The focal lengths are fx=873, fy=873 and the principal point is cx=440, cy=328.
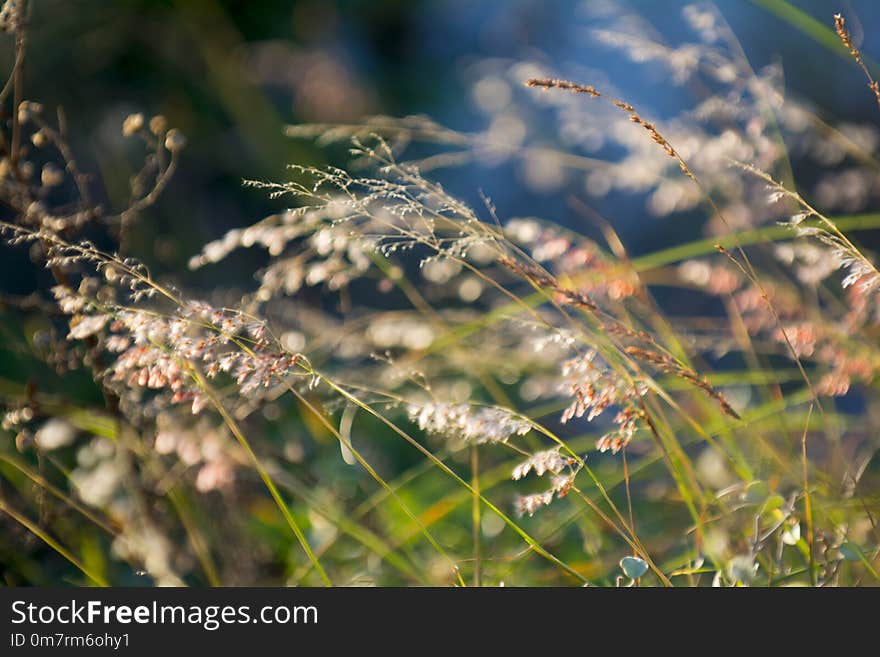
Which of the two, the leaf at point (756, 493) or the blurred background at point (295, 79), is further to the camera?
the blurred background at point (295, 79)

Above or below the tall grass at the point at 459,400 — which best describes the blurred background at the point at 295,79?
above

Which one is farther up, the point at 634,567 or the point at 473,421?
the point at 473,421

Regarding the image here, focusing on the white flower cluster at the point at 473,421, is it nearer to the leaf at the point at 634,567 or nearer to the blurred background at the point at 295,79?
the leaf at the point at 634,567

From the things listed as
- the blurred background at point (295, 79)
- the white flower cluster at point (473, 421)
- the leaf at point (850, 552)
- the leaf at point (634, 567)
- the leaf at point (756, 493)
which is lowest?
the leaf at point (634, 567)

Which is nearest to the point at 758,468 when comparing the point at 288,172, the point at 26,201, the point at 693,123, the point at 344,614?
the point at 344,614

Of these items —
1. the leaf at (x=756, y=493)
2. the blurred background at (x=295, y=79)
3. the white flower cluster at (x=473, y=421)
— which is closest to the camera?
the white flower cluster at (x=473, y=421)

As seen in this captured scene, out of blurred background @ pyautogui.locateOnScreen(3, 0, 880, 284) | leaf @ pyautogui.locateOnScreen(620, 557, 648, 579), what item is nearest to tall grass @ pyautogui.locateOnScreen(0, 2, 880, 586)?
leaf @ pyautogui.locateOnScreen(620, 557, 648, 579)

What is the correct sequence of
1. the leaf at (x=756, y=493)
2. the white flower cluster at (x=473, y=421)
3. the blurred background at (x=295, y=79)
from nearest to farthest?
the white flower cluster at (x=473, y=421) → the leaf at (x=756, y=493) → the blurred background at (x=295, y=79)

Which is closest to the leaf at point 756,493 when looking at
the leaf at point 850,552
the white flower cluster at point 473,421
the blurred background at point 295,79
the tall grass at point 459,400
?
the tall grass at point 459,400

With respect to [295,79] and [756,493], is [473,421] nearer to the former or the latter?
[756,493]

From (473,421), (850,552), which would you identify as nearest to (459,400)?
(473,421)

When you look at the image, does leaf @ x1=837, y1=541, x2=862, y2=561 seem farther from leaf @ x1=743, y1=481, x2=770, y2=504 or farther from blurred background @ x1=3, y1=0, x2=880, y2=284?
blurred background @ x1=3, y1=0, x2=880, y2=284

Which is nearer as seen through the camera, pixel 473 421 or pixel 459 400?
pixel 473 421

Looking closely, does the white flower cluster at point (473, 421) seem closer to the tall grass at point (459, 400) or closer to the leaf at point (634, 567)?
the tall grass at point (459, 400)
